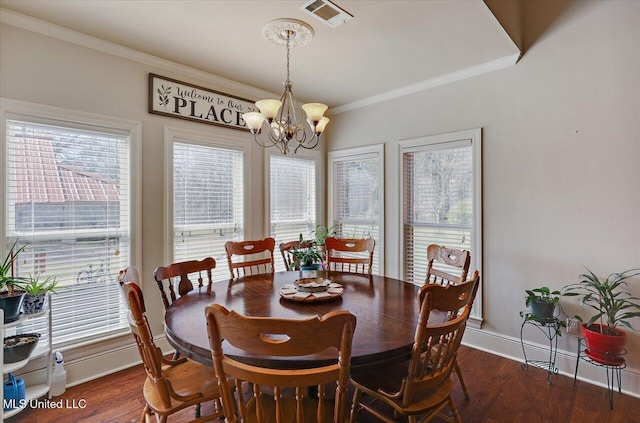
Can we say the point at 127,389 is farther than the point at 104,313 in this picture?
Answer: No

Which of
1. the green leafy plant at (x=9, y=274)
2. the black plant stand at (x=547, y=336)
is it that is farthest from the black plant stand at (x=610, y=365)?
the green leafy plant at (x=9, y=274)

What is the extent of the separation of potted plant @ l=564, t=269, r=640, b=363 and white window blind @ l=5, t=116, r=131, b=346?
3.68m

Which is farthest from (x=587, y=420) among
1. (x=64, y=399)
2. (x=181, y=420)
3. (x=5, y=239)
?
(x=5, y=239)

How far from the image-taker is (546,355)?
2711 mm

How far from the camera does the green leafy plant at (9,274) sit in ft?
6.58

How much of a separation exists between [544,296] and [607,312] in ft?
1.30

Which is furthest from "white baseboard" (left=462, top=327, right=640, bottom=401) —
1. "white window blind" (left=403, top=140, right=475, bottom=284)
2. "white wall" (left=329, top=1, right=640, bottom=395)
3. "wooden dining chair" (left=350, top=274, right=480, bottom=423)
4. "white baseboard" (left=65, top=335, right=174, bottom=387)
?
"white baseboard" (left=65, top=335, right=174, bottom=387)

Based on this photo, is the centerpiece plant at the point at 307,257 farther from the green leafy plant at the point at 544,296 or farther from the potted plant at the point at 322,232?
the green leafy plant at the point at 544,296

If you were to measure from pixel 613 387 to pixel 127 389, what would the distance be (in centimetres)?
365

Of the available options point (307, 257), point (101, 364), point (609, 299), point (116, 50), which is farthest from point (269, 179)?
point (609, 299)

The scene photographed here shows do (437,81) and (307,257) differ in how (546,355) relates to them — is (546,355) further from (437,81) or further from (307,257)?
(437,81)

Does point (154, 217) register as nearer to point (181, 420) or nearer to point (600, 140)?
point (181, 420)

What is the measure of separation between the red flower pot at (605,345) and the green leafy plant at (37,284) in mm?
3782

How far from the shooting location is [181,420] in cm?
208
